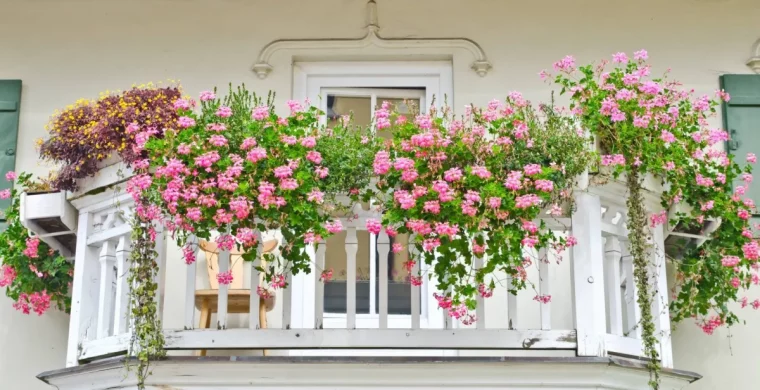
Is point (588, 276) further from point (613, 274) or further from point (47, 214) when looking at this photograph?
point (47, 214)

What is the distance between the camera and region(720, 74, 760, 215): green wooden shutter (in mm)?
7691

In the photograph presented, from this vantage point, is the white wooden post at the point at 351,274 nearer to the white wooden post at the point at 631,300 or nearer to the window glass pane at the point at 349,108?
the white wooden post at the point at 631,300

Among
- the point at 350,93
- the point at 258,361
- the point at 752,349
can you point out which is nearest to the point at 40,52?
the point at 350,93

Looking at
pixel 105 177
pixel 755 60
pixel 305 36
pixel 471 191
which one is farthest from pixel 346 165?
pixel 755 60

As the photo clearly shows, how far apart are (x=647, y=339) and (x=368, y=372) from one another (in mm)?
1417

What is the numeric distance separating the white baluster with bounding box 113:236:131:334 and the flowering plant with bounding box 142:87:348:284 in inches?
15.9

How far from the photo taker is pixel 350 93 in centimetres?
805

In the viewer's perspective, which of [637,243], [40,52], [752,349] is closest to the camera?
[637,243]

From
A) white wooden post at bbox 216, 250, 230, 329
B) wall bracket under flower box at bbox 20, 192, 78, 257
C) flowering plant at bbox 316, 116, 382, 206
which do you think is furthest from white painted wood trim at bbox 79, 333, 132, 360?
flowering plant at bbox 316, 116, 382, 206

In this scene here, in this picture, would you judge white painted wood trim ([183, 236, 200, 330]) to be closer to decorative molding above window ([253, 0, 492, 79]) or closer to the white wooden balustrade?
the white wooden balustrade

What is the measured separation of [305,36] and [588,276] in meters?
2.96

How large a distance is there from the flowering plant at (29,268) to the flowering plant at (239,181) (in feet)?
4.66

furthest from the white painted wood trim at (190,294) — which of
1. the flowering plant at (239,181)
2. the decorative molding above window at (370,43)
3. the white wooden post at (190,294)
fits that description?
the decorative molding above window at (370,43)

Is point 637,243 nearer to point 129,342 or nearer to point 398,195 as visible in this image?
→ point 398,195
